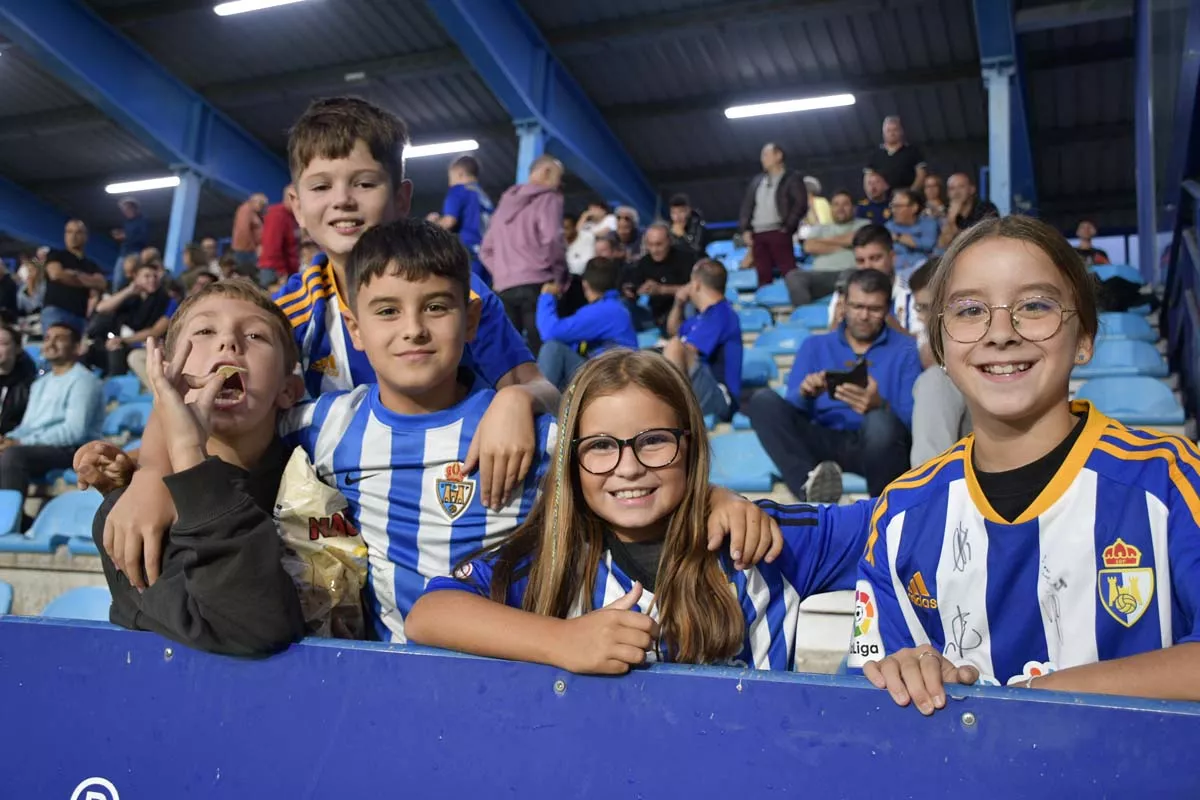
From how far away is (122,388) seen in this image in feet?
23.1

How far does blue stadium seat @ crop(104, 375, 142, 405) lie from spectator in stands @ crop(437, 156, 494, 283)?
2.78 meters

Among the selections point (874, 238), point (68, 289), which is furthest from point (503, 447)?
point (68, 289)

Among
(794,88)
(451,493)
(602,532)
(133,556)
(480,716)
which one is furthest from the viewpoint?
(794,88)

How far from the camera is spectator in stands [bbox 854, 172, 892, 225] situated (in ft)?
24.7

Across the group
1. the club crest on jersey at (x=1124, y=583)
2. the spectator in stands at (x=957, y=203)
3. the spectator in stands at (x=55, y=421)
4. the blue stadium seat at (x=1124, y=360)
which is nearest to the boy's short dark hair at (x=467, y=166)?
the spectator in stands at (x=55, y=421)

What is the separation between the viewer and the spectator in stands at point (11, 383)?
19.0 ft

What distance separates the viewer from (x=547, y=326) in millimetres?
5078

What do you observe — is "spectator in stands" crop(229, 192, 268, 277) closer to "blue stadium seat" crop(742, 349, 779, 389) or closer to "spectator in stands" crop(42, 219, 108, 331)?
"spectator in stands" crop(42, 219, 108, 331)

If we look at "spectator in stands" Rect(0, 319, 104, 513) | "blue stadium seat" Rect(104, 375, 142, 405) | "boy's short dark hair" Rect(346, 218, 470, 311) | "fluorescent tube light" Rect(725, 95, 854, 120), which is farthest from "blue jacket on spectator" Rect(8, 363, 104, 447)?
"fluorescent tube light" Rect(725, 95, 854, 120)

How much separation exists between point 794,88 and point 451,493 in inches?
444

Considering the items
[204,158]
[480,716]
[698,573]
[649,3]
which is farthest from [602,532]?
[204,158]

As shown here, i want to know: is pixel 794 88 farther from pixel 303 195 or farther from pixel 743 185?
pixel 303 195

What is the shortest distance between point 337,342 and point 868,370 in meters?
2.28

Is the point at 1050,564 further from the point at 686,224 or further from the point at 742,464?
the point at 686,224
